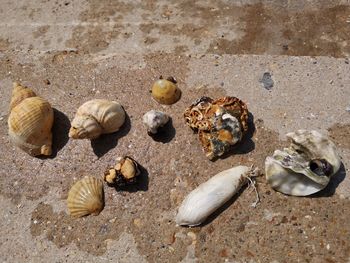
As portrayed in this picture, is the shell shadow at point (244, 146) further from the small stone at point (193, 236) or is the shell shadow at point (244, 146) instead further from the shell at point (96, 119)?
the shell at point (96, 119)

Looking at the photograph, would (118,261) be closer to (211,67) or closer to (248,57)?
(211,67)

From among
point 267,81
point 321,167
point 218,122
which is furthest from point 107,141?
Answer: point 321,167

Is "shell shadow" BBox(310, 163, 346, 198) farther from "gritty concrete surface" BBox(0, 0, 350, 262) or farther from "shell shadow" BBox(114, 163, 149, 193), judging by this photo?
"shell shadow" BBox(114, 163, 149, 193)

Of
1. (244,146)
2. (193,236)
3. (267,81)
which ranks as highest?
(267,81)

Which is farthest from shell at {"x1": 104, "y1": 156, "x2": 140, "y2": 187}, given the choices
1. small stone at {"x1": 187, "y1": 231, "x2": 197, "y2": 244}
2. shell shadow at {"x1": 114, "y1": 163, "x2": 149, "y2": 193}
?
small stone at {"x1": 187, "y1": 231, "x2": 197, "y2": 244}

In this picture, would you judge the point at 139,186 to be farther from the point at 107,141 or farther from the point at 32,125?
the point at 32,125

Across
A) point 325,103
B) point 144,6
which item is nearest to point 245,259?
point 325,103

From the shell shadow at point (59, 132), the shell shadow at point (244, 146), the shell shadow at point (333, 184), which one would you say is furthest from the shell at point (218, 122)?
the shell shadow at point (59, 132)
